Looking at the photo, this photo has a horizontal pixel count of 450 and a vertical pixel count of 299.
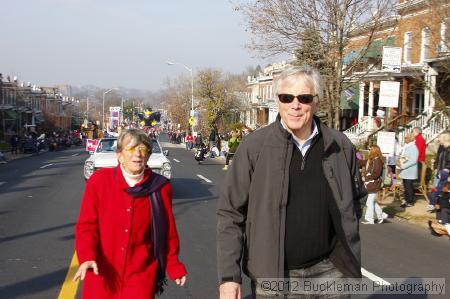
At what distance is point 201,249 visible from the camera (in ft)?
27.2

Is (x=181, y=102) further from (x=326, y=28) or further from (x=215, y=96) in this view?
(x=326, y=28)

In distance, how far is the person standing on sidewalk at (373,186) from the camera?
11.3 metres

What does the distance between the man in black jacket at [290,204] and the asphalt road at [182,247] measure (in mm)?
3114

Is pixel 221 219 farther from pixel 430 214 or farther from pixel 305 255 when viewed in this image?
pixel 430 214

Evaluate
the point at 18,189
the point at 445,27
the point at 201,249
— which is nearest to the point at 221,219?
the point at 201,249

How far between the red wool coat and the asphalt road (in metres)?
2.35

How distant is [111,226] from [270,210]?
1.30 metres

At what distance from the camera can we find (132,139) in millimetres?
3969

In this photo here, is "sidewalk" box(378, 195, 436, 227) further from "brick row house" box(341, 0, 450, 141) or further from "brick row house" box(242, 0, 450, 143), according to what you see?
"brick row house" box(242, 0, 450, 143)

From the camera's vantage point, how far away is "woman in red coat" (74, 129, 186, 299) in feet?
12.3

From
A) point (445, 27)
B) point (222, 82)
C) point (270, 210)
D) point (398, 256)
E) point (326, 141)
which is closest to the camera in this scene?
point (270, 210)

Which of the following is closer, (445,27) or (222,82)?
(445,27)

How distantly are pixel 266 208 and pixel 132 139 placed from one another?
4.47 ft

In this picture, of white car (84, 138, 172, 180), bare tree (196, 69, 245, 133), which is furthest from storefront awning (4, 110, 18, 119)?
white car (84, 138, 172, 180)
